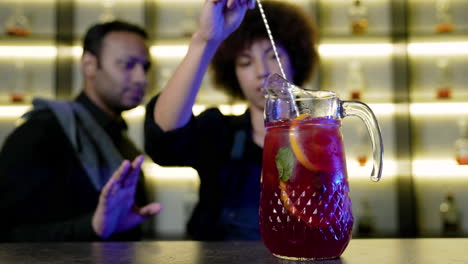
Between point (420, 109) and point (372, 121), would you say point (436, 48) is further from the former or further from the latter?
point (372, 121)

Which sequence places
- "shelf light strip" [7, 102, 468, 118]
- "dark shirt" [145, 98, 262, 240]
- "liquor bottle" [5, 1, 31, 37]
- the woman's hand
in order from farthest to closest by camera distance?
1. "liquor bottle" [5, 1, 31, 37]
2. "shelf light strip" [7, 102, 468, 118]
3. "dark shirt" [145, 98, 262, 240]
4. the woman's hand

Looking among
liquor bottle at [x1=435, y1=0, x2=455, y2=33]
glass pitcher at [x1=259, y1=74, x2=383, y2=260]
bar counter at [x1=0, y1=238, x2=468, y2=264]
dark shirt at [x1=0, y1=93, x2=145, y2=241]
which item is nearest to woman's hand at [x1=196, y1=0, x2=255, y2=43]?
glass pitcher at [x1=259, y1=74, x2=383, y2=260]

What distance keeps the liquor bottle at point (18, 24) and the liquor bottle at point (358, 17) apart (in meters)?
2.10

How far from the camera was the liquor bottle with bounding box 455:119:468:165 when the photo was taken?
10.2ft

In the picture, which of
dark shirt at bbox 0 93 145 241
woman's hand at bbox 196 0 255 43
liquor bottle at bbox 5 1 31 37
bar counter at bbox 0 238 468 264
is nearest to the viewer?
bar counter at bbox 0 238 468 264

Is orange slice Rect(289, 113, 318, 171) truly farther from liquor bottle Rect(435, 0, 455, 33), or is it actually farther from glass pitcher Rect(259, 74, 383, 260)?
liquor bottle Rect(435, 0, 455, 33)

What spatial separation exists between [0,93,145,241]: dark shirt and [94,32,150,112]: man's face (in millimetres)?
371

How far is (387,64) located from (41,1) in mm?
2318

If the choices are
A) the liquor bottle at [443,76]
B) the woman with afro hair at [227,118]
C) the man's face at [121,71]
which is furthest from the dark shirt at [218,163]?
the liquor bottle at [443,76]

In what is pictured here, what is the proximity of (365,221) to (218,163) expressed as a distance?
6.88 feet

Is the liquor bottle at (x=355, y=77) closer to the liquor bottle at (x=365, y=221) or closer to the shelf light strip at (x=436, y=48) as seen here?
the shelf light strip at (x=436, y=48)

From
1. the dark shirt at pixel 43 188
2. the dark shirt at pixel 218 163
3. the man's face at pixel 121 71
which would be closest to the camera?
the dark shirt at pixel 218 163

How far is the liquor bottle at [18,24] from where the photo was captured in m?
3.34

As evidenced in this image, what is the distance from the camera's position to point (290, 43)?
1454mm
